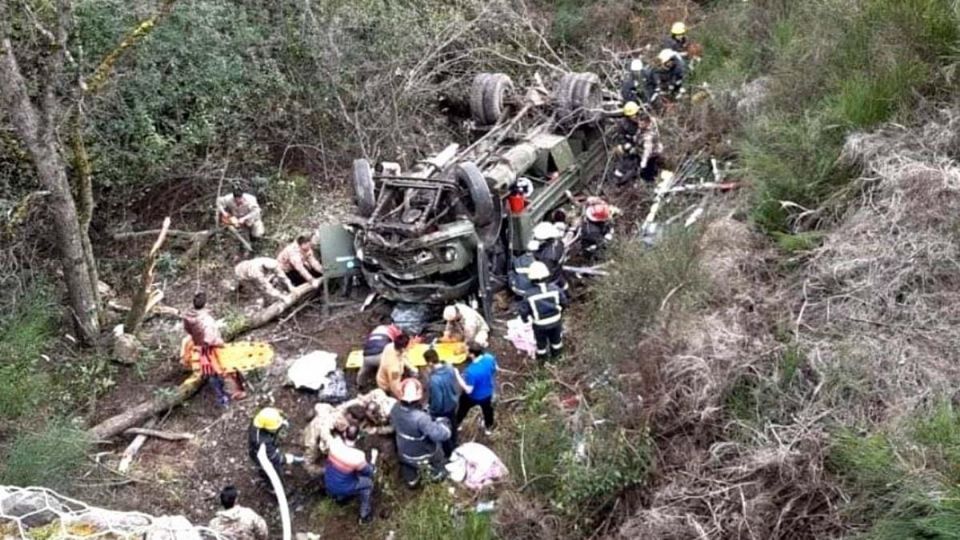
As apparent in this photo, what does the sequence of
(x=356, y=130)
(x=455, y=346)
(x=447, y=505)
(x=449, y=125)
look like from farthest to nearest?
(x=449, y=125)
(x=356, y=130)
(x=455, y=346)
(x=447, y=505)

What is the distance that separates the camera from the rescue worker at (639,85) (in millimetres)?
12734

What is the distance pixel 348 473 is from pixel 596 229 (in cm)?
439

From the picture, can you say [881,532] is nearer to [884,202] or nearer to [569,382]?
[884,202]

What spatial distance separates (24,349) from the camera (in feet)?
28.7

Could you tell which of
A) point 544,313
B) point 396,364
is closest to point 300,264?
point 396,364

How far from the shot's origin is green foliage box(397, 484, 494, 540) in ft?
19.8

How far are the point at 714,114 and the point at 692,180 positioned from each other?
117cm

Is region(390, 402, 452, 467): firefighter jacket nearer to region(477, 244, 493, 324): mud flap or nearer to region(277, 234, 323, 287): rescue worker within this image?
region(477, 244, 493, 324): mud flap

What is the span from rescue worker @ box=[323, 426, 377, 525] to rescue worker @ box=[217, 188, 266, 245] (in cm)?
457

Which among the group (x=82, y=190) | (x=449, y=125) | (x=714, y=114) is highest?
(x=82, y=190)

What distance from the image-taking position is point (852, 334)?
6.31 m

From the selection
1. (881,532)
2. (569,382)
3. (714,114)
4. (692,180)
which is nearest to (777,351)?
(881,532)

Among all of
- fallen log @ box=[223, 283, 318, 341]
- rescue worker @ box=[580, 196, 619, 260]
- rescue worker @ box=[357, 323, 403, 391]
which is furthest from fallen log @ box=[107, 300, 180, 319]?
rescue worker @ box=[580, 196, 619, 260]

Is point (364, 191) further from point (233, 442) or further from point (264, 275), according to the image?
point (233, 442)
